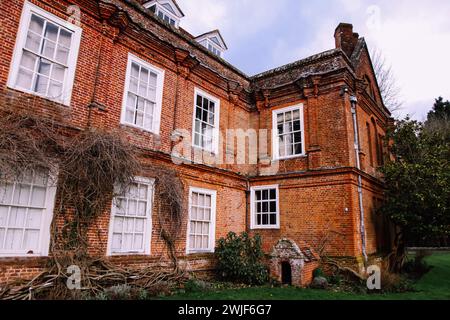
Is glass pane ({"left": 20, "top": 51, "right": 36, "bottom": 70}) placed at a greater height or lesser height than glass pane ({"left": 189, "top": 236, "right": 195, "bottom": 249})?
greater

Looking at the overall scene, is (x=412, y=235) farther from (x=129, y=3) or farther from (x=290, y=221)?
(x=129, y=3)

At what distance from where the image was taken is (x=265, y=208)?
43.2 feet

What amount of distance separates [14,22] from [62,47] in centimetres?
119

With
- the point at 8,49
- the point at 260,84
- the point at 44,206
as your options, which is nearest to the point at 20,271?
the point at 44,206

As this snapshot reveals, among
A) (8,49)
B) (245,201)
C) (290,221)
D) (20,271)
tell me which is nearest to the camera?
(20,271)

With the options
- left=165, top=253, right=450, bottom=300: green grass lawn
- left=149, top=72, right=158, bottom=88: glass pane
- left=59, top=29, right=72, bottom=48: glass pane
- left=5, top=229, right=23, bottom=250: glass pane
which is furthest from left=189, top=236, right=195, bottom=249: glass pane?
left=59, top=29, right=72, bottom=48: glass pane

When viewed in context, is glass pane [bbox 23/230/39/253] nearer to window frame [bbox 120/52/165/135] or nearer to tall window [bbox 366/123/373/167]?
window frame [bbox 120/52/165/135]

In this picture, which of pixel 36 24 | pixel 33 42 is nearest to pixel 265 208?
pixel 33 42

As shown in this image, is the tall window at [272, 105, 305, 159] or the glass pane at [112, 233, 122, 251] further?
the tall window at [272, 105, 305, 159]

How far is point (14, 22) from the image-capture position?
7262 mm

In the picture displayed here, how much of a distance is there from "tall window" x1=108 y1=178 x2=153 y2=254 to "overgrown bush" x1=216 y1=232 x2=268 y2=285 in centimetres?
283

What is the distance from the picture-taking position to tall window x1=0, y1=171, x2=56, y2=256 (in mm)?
6684

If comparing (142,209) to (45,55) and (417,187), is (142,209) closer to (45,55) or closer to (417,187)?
(45,55)

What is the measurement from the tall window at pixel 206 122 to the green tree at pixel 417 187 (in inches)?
281
